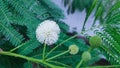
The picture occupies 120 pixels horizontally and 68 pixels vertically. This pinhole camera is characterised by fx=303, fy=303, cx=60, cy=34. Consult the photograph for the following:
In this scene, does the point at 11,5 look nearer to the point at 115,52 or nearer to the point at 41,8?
the point at 41,8

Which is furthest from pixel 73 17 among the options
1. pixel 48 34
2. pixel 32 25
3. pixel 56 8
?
pixel 48 34

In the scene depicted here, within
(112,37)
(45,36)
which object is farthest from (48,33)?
(112,37)

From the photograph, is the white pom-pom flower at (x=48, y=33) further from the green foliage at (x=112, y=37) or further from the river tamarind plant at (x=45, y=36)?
the green foliage at (x=112, y=37)

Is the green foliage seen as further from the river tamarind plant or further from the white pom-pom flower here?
the white pom-pom flower

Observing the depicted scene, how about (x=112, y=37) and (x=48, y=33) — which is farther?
(x=112, y=37)

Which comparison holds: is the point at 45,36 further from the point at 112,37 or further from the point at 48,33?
the point at 112,37

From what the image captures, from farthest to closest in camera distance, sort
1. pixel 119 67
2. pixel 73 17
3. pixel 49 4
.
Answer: pixel 73 17 < pixel 49 4 < pixel 119 67

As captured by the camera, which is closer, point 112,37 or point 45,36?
point 45,36

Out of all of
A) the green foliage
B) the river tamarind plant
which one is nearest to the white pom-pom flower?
the river tamarind plant
